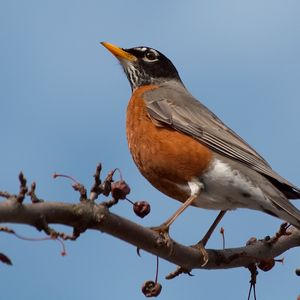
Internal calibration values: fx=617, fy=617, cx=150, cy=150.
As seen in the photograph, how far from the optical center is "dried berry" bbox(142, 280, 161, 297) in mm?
3227

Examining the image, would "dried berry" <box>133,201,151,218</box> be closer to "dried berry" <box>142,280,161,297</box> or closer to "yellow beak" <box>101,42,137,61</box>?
"dried berry" <box>142,280,161,297</box>

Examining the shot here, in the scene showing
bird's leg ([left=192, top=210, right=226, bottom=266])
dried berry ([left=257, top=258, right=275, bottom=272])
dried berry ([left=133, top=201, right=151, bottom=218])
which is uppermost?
bird's leg ([left=192, top=210, right=226, bottom=266])

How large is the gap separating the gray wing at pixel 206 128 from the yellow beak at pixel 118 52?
701 mm

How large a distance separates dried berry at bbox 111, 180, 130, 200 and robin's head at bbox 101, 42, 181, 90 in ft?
10.8

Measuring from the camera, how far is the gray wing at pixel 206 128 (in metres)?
4.31

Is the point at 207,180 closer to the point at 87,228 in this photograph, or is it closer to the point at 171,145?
the point at 171,145

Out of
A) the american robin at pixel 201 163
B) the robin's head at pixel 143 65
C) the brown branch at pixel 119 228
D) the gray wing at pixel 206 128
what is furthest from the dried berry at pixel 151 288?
the robin's head at pixel 143 65

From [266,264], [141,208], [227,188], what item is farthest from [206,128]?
[141,208]

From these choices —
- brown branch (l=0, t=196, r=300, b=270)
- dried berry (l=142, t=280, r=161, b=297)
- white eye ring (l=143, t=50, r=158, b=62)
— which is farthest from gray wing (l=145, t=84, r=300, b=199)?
dried berry (l=142, t=280, r=161, b=297)

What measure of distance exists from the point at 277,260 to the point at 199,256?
0.80m

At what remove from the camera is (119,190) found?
268cm

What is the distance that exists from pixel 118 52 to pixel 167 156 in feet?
6.15

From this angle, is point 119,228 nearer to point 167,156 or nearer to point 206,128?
point 167,156

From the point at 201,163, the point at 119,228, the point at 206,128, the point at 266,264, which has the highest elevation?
the point at 206,128
